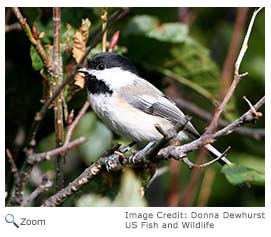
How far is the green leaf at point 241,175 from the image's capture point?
Result: 1.44m

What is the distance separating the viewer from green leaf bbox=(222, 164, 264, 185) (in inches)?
56.6

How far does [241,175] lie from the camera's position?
1453 mm

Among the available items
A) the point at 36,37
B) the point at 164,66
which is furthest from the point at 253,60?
the point at 36,37

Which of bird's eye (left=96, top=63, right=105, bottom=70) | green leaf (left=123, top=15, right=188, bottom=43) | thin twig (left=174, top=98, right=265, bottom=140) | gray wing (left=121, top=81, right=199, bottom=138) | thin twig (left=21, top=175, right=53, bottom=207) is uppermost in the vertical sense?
green leaf (left=123, top=15, right=188, bottom=43)

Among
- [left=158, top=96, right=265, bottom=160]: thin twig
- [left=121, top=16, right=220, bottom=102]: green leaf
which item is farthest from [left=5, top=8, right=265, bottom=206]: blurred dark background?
[left=158, top=96, right=265, bottom=160]: thin twig

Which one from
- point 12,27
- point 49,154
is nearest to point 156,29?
point 12,27

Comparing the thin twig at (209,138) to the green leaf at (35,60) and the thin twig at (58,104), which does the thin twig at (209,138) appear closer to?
the thin twig at (58,104)

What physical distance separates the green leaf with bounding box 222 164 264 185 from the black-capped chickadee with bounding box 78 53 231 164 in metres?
0.24

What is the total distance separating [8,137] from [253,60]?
2.82 ft

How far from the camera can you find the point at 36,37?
4.50 feet

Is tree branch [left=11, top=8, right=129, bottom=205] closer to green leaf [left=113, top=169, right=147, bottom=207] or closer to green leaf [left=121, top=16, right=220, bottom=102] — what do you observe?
green leaf [left=113, top=169, right=147, bottom=207]

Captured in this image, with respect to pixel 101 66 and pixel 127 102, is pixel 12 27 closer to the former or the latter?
pixel 101 66
